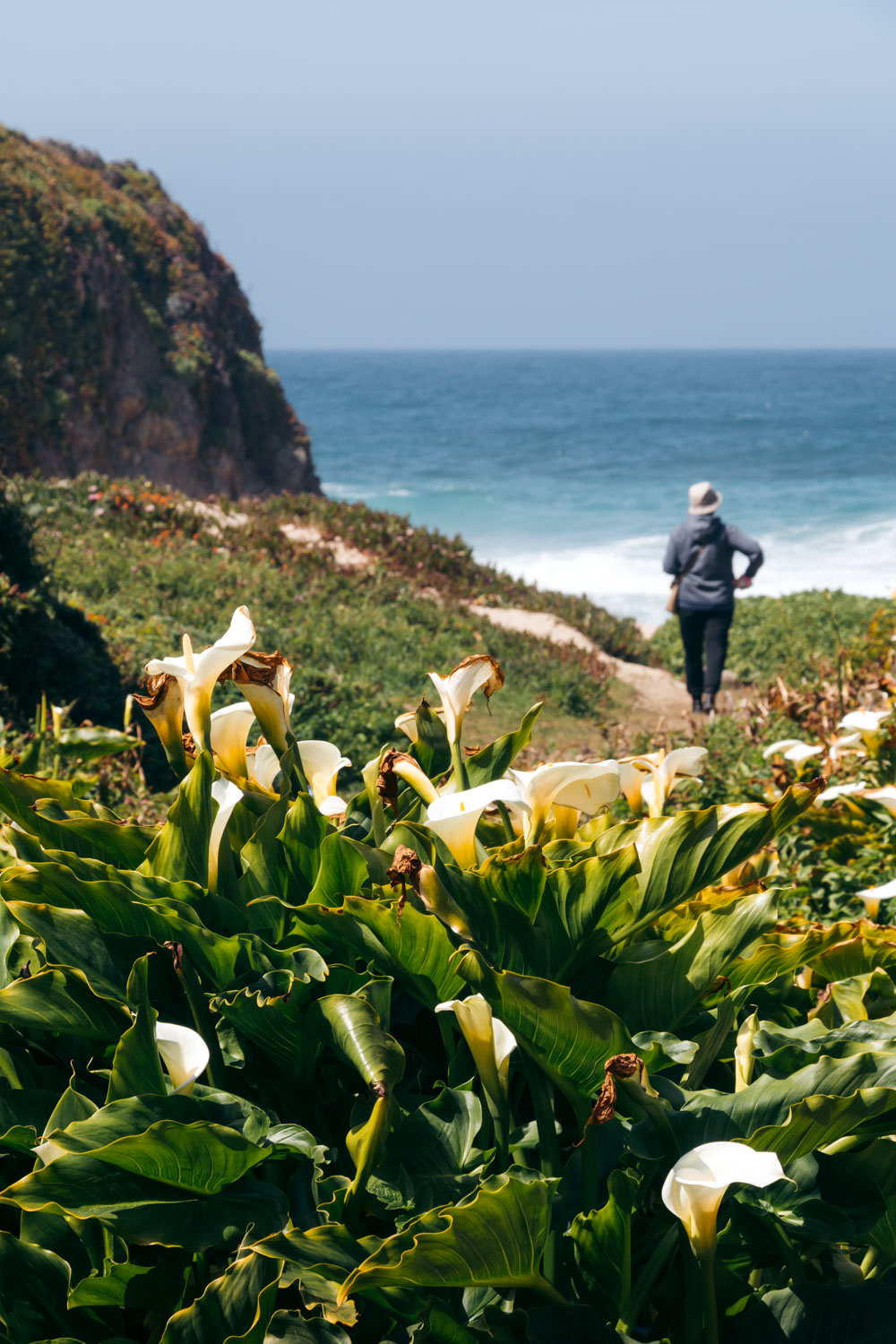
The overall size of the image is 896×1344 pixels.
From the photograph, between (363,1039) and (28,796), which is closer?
(363,1039)

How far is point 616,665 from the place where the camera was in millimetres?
10414

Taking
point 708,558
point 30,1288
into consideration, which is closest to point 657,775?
point 30,1288

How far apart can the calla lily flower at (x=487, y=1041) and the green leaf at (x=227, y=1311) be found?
294mm

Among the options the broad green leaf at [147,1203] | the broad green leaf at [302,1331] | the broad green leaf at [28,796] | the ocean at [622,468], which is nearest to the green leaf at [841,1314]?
the broad green leaf at [302,1331]

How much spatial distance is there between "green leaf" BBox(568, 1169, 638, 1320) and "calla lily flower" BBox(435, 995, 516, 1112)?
151mm

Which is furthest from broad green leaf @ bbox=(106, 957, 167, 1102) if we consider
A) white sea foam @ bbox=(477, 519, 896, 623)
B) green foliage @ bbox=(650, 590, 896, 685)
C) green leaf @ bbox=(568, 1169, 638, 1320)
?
white sea foam @ bbox=(477, 519, 896, 623)

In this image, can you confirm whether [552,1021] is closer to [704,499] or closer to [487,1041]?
[487,1041]

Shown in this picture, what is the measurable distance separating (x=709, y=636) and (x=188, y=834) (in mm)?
7219

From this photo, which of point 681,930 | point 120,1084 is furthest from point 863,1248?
point 120,1084

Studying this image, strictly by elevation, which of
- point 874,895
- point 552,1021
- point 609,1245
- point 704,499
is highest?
point 704,499

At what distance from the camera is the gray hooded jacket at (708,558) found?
769 centimetres

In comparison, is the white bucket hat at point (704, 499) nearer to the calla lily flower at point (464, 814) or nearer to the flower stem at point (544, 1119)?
the calla lily flower at point (464, 814)

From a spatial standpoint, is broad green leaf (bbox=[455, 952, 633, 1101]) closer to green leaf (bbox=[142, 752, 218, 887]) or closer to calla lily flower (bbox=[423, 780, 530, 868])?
calla lily flower (bbox=[423, 780, 530, 868])

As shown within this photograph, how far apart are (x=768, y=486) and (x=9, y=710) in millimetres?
42933
